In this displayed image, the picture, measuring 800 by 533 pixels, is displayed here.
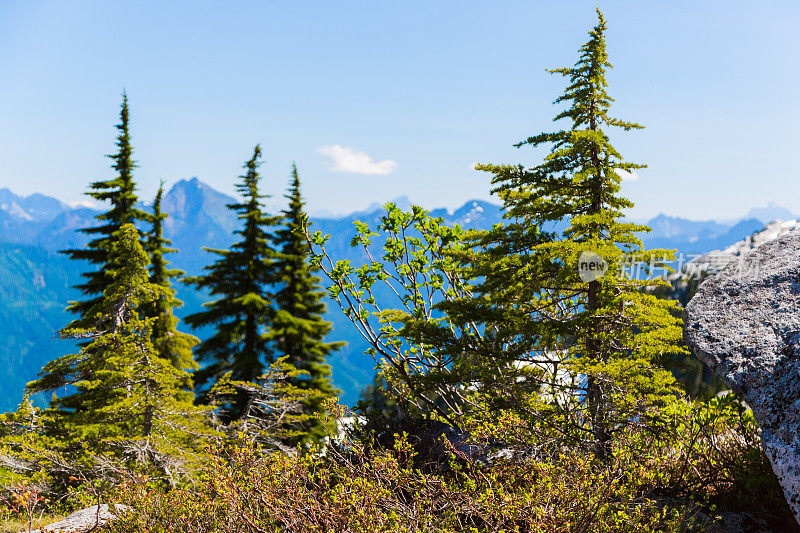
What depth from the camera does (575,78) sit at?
6.14 m

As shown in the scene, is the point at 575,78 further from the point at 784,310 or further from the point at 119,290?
the point at 119,290

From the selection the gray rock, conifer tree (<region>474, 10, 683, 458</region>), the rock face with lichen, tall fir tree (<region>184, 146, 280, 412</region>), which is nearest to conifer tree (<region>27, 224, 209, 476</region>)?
the gray rock

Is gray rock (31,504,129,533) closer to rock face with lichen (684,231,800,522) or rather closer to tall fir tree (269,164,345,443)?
rock face with lichen (684,231,800,522)

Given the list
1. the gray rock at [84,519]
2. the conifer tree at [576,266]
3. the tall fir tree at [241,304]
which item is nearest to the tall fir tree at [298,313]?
the tall fir tree at [241,304]

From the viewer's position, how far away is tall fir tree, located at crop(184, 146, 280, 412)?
1928cm

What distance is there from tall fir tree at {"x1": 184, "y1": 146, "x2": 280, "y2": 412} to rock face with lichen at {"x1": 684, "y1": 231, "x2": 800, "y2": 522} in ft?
54.6

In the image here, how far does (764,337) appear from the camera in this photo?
13.6 feet

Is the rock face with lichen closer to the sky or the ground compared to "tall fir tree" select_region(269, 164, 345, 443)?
closer to the ground

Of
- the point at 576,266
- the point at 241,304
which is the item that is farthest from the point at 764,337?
the point at 241,304

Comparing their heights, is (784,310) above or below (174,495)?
above

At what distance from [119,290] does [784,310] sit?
1480 centimetres

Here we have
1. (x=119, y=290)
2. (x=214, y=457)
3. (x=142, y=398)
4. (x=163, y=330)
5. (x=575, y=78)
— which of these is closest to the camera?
(x=214, y=457)

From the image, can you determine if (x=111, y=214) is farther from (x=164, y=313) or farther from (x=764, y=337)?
(x=764, y=337)

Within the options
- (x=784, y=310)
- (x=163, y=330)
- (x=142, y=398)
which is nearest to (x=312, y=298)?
(x=163, y=330)
